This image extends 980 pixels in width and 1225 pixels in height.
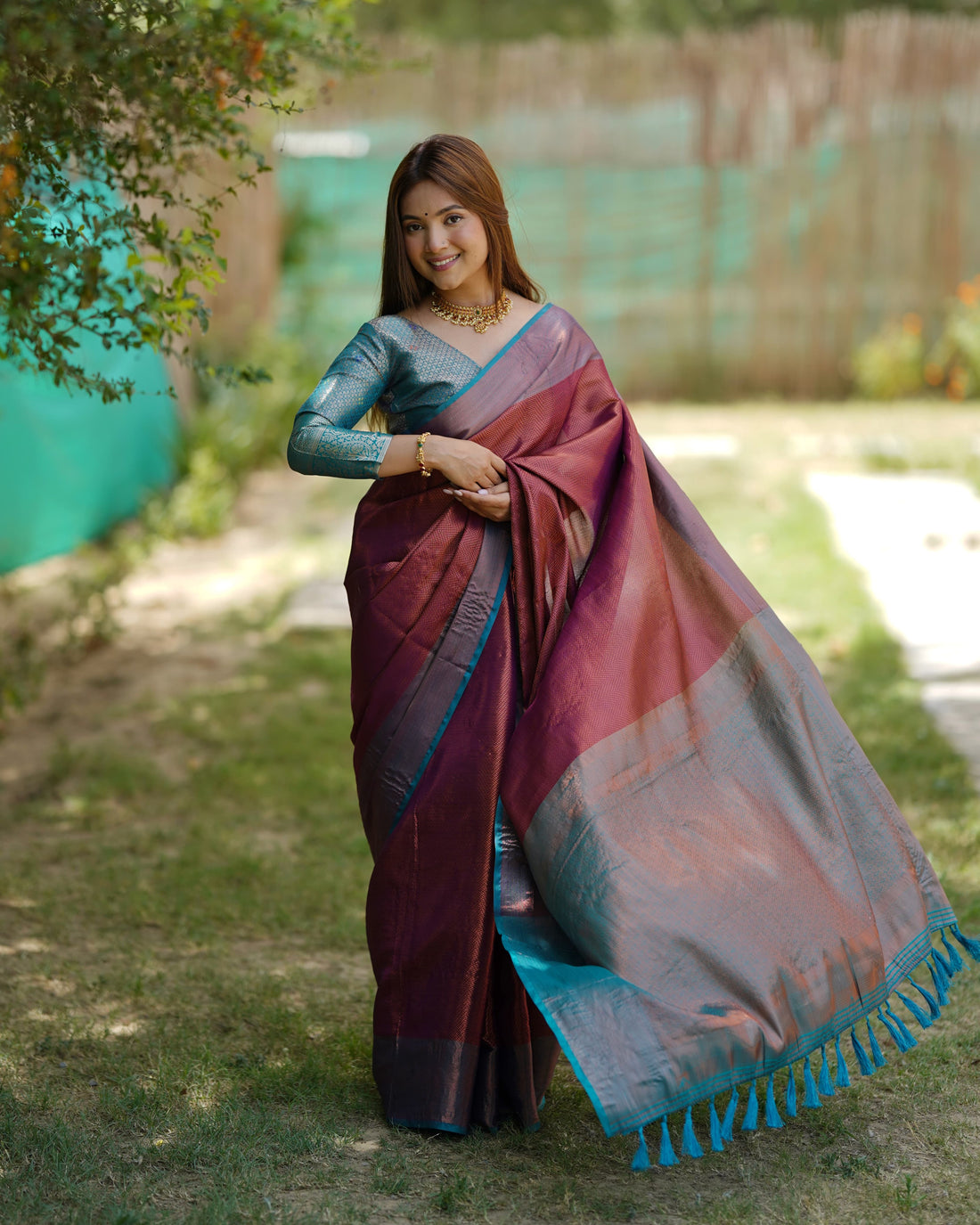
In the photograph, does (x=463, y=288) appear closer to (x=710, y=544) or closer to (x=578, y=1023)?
(x=710, y=544)

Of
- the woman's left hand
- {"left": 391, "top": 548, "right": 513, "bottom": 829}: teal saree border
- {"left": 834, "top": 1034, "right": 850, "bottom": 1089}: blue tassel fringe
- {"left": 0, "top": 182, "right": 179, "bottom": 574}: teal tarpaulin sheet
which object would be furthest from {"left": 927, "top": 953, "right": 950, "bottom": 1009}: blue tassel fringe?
{"left": 0, "top": 182, "right": 179, "bottom": 574}: teal tarpaulin sheet

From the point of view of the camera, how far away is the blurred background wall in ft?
36.6

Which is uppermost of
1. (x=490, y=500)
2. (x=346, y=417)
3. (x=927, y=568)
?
(x=346, y=417)

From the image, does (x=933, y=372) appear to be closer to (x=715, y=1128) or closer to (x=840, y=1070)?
(x=840, y=1070)

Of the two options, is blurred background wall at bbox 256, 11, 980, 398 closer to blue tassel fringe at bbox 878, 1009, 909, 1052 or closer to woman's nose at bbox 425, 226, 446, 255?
woman's nose at bbox 425, 226, 446, 255

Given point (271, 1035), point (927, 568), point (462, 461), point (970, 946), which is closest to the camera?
point (462, 461)

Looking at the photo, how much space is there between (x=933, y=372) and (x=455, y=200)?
354 inches

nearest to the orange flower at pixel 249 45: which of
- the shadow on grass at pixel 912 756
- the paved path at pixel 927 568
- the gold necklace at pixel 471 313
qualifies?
the gold necklace at pixel 471 313

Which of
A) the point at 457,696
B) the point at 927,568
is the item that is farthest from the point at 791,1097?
the point at 927,568

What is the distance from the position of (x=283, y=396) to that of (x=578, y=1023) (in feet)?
→ 24.9

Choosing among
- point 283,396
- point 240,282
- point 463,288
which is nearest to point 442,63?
point 240,282

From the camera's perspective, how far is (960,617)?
6.30 meters

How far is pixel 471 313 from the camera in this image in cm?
287

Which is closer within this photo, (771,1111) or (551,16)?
(771,1111)
